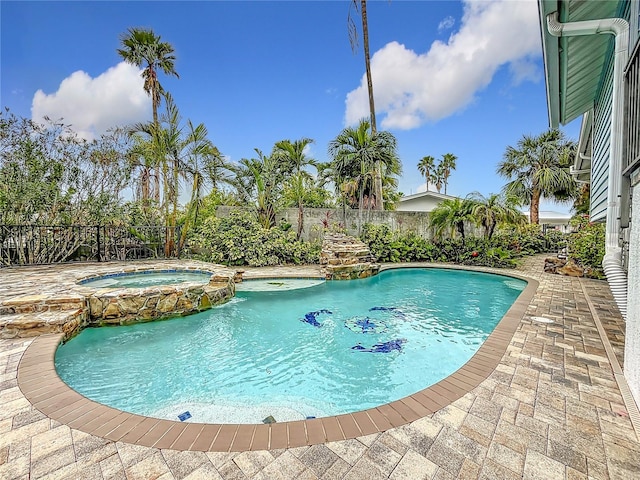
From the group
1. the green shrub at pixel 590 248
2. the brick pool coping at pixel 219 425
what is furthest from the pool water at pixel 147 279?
the green shrub at pixel 590 248

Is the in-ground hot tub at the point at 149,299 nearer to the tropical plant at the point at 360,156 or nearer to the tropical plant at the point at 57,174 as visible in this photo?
the tropical plant at the point at 57,174

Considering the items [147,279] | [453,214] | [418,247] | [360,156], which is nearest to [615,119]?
[453,214]

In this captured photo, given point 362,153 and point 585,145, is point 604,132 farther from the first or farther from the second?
point 362,153

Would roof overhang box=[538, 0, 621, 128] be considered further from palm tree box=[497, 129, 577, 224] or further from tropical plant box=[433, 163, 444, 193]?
tropical plant box=[433, 163, 444, 193]

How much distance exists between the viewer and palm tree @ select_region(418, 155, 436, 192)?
122 ft

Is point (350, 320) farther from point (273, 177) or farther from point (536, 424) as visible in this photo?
point (273, 177)

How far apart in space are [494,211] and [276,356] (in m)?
10.5

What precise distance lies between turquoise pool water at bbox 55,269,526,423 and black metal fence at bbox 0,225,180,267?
6.16m

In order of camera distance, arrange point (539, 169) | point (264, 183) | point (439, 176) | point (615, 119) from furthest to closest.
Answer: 1. point (439, 176)
2. point (539, 169)
3. point (264, 183)
4. point (615, 119)

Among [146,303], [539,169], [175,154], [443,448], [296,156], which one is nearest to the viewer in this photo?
[443,448]

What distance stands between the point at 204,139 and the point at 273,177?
300cm

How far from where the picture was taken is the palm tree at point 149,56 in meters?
12.9

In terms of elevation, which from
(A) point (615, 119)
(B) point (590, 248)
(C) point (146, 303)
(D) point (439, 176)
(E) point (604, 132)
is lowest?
(C) point (146, 303)

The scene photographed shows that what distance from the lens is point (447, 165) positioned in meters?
36.8
